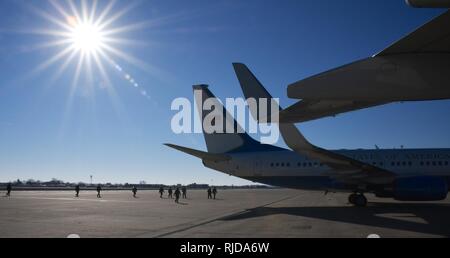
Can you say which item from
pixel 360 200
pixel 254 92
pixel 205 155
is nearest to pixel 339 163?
pixel 360 200

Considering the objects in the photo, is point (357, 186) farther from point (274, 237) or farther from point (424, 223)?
point (274, 237)

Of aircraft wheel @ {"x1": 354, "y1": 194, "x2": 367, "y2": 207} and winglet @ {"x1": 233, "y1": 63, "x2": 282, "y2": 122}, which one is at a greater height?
winglet @ {"x1": 233, "y1": 63, "x2": 282, "y2": 122}

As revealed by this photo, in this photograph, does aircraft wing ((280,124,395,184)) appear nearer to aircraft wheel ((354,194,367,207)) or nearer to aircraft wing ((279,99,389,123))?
aircraft wheel ((354,194,367,207))

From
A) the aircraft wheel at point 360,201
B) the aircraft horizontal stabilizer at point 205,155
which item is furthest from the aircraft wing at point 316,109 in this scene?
the aircraft wheel at point 360,201

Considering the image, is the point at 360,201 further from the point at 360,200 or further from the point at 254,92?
the point at 254,92

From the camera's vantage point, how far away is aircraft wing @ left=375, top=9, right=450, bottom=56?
15.1ft

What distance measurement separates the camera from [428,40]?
5020 millimetres

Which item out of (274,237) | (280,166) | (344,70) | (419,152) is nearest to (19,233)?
(274,237)

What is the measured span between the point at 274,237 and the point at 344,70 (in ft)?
22.3

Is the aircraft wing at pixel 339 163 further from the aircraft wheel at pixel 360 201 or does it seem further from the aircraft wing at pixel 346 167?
the aircraft wheel at pixel 360 201

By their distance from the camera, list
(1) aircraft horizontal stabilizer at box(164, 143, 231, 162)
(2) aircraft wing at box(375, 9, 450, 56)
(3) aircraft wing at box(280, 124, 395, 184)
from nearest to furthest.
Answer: (2) aircraft wing at box(375, 9, 450, 56)
(3) aircraft wing at box(280, 124, 395, 184)
(1) aircraft horizontal stabilizer at box(164, 143, 231, 162)

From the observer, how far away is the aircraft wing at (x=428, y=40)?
182 inches

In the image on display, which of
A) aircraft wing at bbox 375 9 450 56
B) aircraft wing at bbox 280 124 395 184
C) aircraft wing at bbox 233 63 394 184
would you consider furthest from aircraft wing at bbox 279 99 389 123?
aircraft wing at bbox 280 124 395 184
